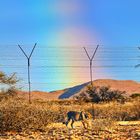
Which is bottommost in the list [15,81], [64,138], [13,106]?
[64,138]

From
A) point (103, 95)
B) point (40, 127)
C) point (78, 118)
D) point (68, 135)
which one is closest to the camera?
point (68, 135)

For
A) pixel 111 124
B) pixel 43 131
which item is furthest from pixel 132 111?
pixel 43 131

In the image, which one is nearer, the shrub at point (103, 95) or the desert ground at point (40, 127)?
the desert ground at point (40, 127)

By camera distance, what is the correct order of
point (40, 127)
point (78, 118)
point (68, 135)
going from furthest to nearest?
point (78, 118) < point (40, 127) < point (68, 135)

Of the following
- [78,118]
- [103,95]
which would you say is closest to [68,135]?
[78,118]

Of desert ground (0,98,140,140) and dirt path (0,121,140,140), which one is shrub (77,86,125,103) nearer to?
desert ground (0,98,140,140)

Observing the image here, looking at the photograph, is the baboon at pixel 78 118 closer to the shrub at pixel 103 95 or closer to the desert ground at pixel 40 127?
the desert ground at pixel 40 127

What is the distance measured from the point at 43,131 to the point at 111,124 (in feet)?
9.37

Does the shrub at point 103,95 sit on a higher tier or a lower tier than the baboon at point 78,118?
higher

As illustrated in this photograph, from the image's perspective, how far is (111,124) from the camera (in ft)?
59.3

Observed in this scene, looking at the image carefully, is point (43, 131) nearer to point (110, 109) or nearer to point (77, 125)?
point (77, 125)

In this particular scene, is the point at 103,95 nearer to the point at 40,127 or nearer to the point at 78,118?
the point at 78,118

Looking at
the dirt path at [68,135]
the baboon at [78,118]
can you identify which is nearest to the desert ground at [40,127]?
the dirt path at [68,135]

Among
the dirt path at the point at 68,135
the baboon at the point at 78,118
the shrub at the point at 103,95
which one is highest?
the shrub at the point at 103,95
